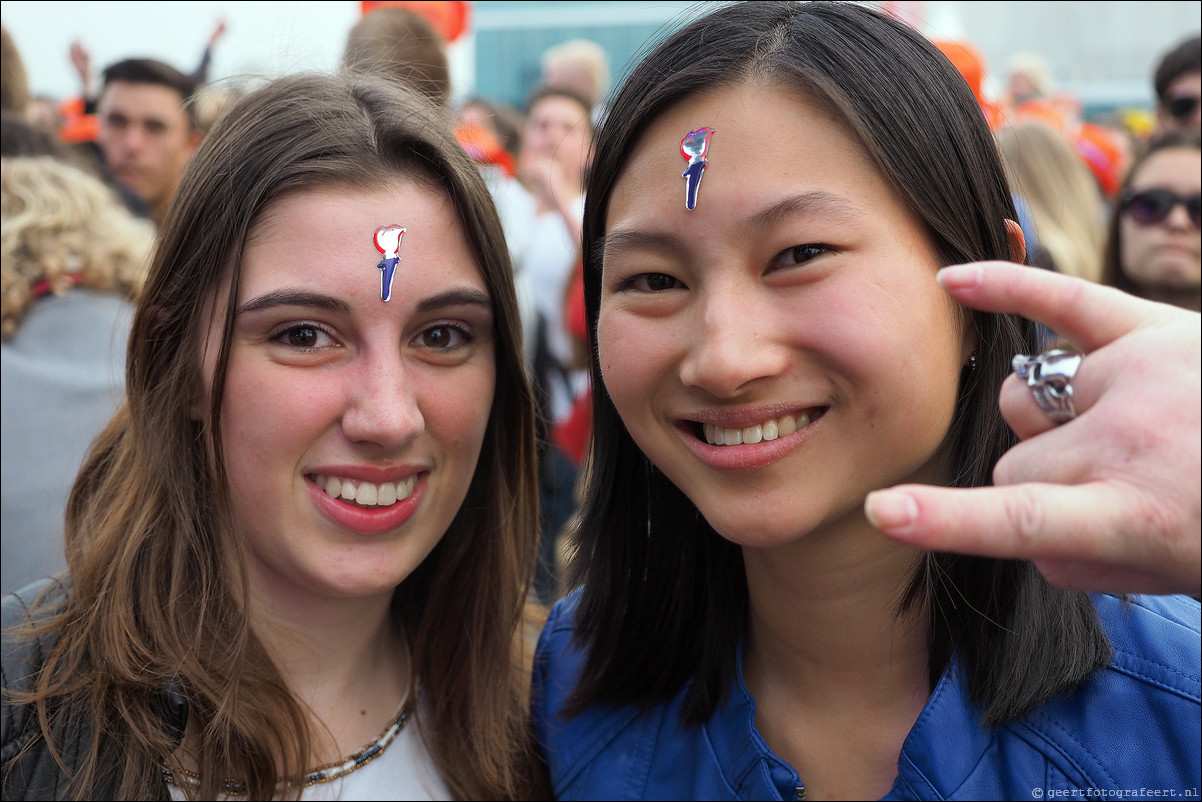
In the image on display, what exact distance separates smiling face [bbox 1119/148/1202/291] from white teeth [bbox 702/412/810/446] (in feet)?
9.11

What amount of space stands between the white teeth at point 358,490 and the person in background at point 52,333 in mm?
925

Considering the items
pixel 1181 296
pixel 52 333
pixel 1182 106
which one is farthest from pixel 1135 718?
pixel 1182 106

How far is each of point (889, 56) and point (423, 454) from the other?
1.09m

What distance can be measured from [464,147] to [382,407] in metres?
0.69

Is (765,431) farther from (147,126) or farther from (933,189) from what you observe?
(147,126)

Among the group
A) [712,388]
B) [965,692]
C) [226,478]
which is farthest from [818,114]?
[226,478]

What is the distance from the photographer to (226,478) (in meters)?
2.07

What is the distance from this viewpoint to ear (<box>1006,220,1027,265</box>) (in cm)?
186

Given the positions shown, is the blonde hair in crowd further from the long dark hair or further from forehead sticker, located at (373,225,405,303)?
the long dark hair

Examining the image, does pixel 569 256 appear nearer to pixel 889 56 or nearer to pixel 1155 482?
pixel 889 56

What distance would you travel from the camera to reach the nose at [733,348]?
1607 mm

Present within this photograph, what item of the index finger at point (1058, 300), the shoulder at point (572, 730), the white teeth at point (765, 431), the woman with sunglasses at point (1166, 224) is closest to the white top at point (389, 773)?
the shoulder at point (572, 730)

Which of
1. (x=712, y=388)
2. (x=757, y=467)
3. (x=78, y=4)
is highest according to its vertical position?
(x=78, y=4)

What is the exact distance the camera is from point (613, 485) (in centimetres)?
219
